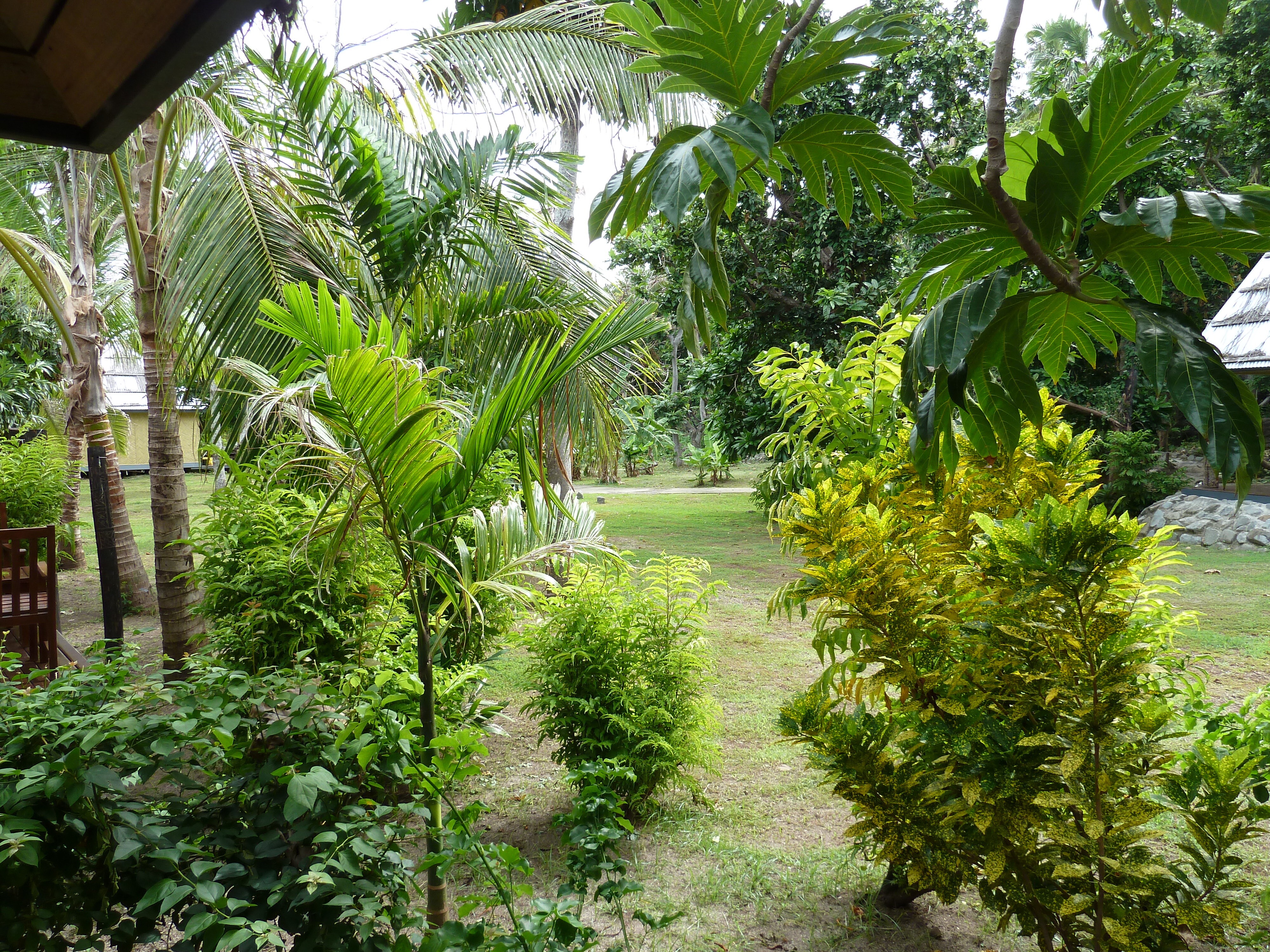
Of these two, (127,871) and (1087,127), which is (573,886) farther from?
(1087,127)

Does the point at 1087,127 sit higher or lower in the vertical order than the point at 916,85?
lower

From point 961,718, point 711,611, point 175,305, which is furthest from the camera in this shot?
point 711,611

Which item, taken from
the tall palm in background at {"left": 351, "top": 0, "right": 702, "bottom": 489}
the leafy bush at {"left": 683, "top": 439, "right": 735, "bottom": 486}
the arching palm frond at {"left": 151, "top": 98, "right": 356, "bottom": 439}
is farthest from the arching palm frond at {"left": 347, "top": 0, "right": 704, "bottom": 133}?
the leafy bush at {"left": 683, "top": 439, "right": 735, "bottom": 486}

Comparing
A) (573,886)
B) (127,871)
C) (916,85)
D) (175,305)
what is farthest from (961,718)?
(916,85)

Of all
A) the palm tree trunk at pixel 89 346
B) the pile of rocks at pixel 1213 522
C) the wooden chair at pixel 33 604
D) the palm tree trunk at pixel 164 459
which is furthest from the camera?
the pile of rocks at pixel 1213 522

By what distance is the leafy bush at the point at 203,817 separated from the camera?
145 cm


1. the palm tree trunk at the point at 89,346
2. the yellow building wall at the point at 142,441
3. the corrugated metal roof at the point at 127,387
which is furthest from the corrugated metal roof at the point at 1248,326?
the corrugated metal roof at the point at 127,387

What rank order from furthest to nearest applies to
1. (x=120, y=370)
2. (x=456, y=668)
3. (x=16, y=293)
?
(x=120, y=370) < (x=16, y=293) < (x=456, y=668)

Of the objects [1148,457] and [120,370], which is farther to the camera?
[120,370]

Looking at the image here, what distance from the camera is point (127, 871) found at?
153 centimetres

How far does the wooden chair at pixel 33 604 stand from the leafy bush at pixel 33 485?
3.66m

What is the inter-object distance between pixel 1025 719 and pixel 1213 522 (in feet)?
31.4

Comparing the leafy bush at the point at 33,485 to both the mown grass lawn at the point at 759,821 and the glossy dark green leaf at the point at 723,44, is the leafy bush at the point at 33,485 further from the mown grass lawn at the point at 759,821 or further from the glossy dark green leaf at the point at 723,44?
the glossy dark green leaf at the point at 723,44

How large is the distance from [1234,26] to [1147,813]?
36.9ft
